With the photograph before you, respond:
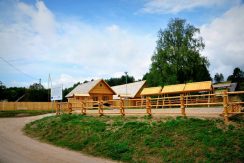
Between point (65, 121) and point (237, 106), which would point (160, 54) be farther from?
point (237, 106)

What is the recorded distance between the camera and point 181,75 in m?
46.8

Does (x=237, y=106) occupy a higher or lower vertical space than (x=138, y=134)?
higher

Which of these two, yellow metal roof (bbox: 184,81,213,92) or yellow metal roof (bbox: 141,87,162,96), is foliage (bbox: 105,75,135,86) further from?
yellow metal roof (bbox: 184,81,213,92)

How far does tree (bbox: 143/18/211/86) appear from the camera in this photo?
45.1 metres

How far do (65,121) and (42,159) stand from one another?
32.8ft

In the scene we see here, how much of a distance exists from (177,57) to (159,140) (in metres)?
34.4

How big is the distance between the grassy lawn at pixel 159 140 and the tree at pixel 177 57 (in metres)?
29.3

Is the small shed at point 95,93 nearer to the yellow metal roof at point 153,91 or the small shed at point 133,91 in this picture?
the small shed at point 133,91

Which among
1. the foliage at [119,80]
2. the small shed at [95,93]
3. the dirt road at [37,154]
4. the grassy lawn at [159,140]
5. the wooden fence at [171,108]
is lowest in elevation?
the dirt road at [37,154]

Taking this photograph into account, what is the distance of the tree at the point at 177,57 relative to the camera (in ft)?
148

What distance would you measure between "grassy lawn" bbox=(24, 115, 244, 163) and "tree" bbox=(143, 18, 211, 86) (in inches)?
1155

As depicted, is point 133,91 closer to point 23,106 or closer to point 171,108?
point 23,106

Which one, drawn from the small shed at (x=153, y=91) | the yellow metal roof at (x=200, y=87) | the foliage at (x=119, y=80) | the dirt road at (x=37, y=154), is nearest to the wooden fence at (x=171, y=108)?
the yellow metal roof at (x=200, y=87)

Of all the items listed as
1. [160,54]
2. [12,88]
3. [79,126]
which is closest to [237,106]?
[79,126]
